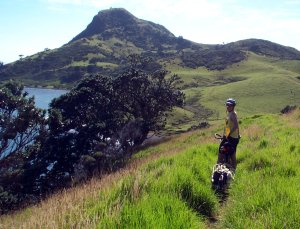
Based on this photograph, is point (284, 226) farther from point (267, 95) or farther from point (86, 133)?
point (267, 95)

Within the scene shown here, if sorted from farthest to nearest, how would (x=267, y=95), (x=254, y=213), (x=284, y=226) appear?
(x=267, y=95), (x=254, y=213), (x=284, y=226)

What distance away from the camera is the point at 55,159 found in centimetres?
3509

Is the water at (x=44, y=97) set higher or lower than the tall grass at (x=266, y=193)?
lower

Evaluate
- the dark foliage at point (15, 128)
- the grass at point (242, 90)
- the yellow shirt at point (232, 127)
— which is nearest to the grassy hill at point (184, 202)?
the yellow shirt at point (232, 127)

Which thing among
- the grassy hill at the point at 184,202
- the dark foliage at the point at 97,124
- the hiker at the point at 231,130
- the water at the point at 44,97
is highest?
the hiker at the point at 231,130

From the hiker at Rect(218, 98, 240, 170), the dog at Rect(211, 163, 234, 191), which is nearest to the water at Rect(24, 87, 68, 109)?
the hiker at Rect(218, 98, 240, 170)

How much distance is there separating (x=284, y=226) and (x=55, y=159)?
31442mm

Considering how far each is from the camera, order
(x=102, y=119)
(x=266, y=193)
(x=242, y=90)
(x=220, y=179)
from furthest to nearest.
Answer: (x=242, y=90), (x=102, y=119), (x=220, y=179), (x=266, y=193)

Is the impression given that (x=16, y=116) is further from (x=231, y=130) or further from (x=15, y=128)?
(x=231, y=130)

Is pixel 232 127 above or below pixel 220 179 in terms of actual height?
above

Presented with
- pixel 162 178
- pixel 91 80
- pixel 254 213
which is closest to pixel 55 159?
pixel 91 80

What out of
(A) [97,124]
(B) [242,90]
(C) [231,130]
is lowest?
(B) [242,90]

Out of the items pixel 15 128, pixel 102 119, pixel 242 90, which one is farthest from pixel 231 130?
pixel 242 90

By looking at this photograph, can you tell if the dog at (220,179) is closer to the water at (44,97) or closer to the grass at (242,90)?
the grass at (242,90)
